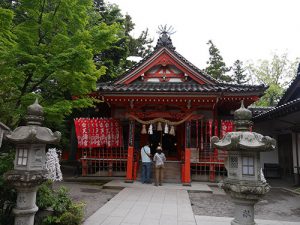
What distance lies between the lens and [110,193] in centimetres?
1126

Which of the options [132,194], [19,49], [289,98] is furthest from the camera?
[289,98]

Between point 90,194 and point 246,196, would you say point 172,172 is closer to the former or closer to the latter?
point 90,194

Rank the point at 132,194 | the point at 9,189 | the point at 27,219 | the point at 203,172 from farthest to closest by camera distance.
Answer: the point at 203,172 < the point at 132,194 < the point at 9,189 < the point at 27,219

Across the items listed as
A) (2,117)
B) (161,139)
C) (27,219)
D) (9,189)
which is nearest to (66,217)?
(27,219)

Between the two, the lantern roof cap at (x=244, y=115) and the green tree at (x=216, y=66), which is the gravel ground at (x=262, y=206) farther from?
the green tree at (x=216, y=66)

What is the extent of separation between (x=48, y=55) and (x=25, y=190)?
479 cm

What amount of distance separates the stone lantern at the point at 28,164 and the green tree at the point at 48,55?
9.39ft

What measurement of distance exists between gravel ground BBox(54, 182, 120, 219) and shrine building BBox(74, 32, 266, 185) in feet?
6.50

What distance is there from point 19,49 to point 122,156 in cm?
923

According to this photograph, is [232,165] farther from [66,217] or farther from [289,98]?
[289,98]

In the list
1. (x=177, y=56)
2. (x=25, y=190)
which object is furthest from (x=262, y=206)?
(x=177, y=56)

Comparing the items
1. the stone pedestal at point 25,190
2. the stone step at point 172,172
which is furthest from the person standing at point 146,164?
the stone pedestal at point 25,190

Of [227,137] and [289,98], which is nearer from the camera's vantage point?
[227,137]

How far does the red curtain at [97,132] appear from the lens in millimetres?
15109
